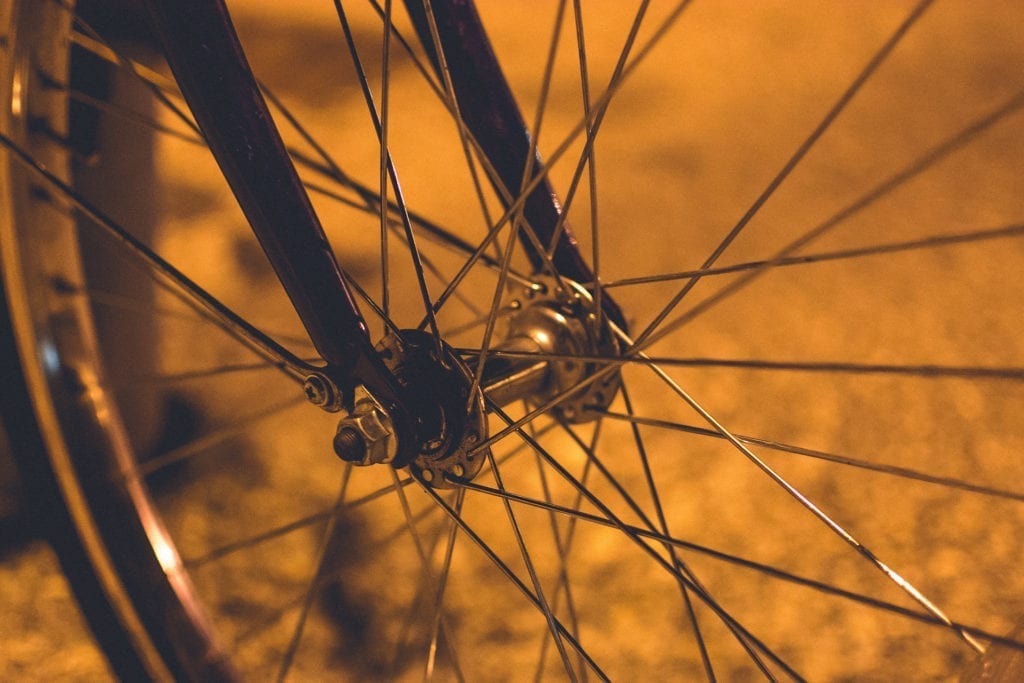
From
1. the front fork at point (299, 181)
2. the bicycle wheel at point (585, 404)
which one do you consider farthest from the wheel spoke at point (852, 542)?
the front fork at point (299, 181)

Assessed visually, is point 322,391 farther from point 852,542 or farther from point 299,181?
point 852,542

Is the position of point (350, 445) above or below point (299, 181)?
below

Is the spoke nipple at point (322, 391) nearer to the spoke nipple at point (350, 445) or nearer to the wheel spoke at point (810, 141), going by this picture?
the spoke nipple at point (350, 445)

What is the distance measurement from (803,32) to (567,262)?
1568 millimetres

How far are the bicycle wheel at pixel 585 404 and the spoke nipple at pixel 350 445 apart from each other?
0.06 m

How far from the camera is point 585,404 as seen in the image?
0.72m

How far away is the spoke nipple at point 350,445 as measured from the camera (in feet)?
1.95

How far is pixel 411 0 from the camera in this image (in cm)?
65

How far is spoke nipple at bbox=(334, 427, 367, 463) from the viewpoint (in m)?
0.59

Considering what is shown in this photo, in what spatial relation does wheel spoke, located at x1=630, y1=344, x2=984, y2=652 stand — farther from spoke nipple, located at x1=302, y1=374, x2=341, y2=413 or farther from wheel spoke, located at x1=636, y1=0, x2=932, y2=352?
spoke nipple, located at x1=302, y1=374, x2=341, y2=413

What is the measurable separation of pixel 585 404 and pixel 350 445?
0.63ft

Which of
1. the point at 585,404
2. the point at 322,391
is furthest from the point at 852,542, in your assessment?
the point at 322,391

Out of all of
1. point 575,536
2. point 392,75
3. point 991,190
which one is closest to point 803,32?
point 991,190

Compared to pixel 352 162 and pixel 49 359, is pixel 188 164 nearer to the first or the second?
pixel 352 162
